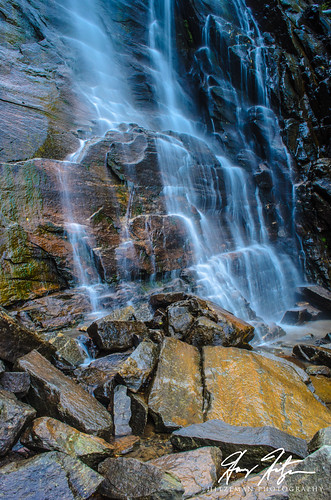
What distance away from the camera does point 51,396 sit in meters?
3.40

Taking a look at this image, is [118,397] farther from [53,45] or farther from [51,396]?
[53,45]

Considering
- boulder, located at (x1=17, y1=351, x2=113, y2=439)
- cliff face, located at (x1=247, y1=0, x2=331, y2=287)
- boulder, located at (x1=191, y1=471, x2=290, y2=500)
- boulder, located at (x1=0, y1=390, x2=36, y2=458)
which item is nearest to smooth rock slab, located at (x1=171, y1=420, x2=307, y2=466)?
boulder, located at (x1=191, y1=471, x2=290, y2=500)

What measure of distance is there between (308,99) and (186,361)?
18164 mm

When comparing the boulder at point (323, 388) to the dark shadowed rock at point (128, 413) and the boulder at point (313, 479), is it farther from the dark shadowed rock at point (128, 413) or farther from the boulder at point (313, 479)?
the boulder at point (313, 479)

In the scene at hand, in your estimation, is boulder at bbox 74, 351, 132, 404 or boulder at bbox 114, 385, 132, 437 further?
boulder at bbox 74, 351, 132, 404

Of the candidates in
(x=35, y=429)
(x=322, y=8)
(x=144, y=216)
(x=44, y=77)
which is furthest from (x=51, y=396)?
(x=322, y=8)

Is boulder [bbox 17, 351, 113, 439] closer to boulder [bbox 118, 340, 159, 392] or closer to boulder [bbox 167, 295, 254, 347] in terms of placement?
boulder [bbox 118, 340, 159, 392]

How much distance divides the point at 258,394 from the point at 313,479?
2262 mm

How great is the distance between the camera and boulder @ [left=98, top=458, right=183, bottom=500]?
7.50ft

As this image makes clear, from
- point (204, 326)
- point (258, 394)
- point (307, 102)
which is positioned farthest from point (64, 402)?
point (307, 102)

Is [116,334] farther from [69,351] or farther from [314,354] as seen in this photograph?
[314,354]

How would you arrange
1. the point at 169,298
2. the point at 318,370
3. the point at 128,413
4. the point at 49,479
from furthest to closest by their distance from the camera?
the point at 169,298 < the point at 318,370 < the point at 128,413 < the point at 49,479

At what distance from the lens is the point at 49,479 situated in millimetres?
2385

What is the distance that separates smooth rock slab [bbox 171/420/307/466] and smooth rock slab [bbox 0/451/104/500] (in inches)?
40.9
